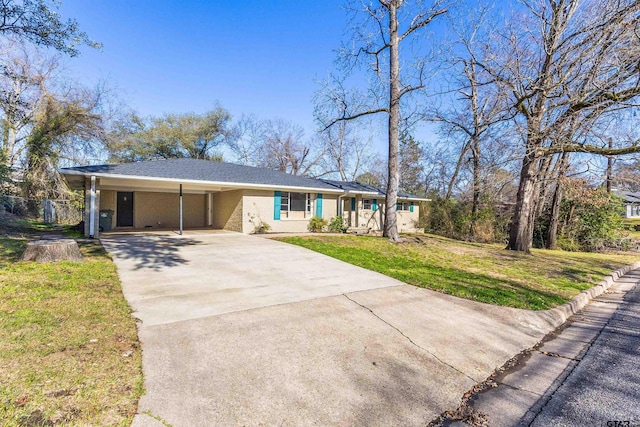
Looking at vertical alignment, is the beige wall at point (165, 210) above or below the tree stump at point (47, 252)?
above

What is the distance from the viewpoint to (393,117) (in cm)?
1263

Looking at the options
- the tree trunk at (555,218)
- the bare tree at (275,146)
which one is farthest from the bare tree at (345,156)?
the tree trunk at (555,218)

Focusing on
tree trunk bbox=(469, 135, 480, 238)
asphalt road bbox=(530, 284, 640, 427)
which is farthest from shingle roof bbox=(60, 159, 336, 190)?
asphalt road bbox=(530, 284, 640, 427)

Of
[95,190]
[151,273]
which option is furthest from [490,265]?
[95,190]

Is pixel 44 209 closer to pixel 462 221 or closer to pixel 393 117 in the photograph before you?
pixel 393 117

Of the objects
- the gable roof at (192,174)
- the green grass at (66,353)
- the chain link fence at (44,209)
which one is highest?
the gable roof at (192,174)

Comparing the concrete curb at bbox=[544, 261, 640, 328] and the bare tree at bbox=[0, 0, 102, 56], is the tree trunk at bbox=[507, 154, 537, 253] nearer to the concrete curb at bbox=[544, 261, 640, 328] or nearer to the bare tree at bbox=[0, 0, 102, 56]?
the concrete curb at bbox=[544, 261, 640, 328]

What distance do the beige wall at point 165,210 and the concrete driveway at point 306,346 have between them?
1064 centimetres

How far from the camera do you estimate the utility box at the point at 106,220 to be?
12875 mm

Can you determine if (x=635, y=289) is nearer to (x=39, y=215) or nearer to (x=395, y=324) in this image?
(x=395, y=324)

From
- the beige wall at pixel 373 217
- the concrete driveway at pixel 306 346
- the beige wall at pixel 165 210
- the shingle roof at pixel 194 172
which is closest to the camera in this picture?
the concrete driveway at pixel 306 346

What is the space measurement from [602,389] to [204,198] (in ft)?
57.7

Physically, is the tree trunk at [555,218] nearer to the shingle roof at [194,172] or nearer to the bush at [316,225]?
the shingle roof at [194,172]

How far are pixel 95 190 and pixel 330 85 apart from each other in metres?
10.7
